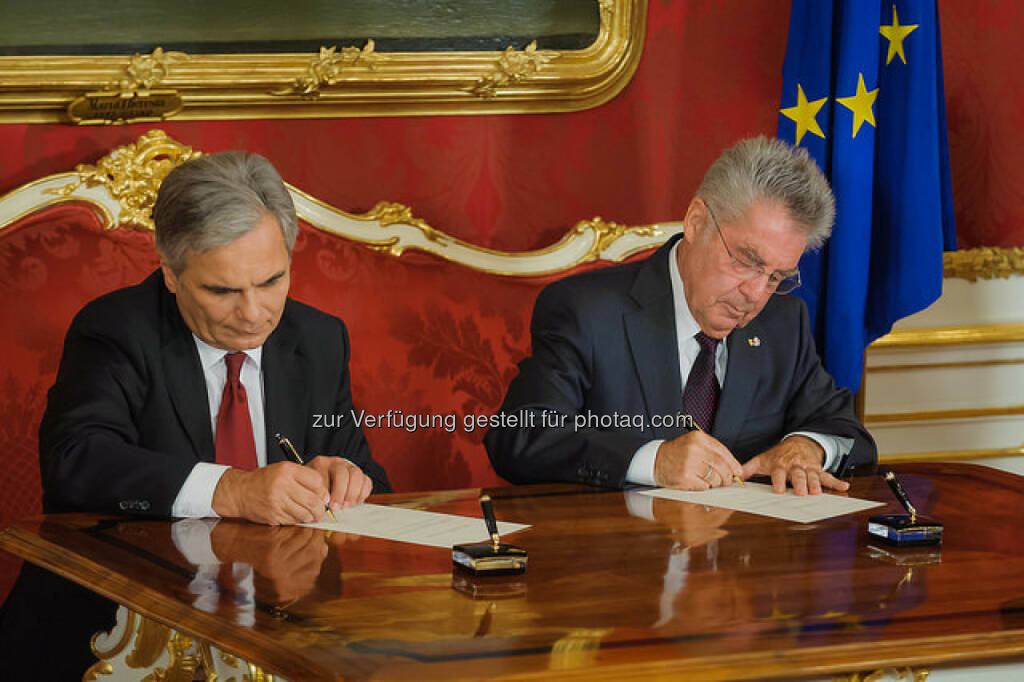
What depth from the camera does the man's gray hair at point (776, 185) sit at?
8.72 ft

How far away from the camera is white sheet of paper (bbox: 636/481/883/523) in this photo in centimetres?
222

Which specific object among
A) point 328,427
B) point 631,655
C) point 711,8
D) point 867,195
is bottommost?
point 631,655

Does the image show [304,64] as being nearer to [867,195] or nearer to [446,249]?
[446,249]

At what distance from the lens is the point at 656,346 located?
281 centimetres

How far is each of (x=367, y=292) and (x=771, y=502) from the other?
55.8 inches

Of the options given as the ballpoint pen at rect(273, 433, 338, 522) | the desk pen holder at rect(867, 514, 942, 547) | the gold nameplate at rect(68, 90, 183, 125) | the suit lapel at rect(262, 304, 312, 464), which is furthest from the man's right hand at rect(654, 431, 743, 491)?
the gold nameplate at rect(68, 90, 183, 125)

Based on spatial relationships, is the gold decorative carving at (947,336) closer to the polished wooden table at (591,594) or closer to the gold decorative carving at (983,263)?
Answer: the gold decorative carving at (983,263)

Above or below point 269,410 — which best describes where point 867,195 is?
above

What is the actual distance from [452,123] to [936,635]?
2.49 m

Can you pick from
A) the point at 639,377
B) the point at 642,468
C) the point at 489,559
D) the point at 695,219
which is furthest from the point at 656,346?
the point at 489,559

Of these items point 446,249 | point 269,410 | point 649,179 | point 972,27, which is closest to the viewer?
point 269,410

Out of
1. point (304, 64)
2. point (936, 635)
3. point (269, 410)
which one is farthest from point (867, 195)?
point (936, 635)

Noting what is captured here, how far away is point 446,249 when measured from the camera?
3.45 metres

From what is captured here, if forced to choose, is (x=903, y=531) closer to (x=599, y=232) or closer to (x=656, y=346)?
(x=656, y=346)
